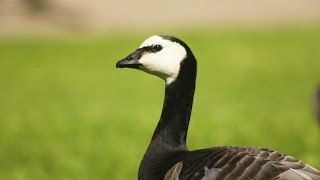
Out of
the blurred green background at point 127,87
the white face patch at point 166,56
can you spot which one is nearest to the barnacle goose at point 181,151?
the white face patch at point 166,56

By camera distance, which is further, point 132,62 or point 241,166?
point 132,62

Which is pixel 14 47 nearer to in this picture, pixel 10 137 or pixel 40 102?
pixel 40 102

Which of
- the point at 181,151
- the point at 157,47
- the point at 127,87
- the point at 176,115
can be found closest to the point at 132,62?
the point at 157,47

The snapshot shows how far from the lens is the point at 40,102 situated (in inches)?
458

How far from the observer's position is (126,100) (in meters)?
11.9

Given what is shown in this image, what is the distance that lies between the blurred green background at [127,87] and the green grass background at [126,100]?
2cm

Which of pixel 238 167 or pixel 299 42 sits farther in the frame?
pixel 299 42

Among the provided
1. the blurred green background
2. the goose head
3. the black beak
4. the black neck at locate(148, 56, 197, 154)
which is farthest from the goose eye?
the blurred green background

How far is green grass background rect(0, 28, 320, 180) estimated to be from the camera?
285 inches

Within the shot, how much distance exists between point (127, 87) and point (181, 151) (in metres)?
8.93

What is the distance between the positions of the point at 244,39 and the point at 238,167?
14.5m

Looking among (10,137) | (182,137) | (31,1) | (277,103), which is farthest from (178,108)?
(31,1)

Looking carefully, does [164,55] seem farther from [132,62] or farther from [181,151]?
[181,151]

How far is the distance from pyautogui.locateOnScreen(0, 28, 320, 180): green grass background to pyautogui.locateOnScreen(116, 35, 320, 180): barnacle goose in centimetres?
163
